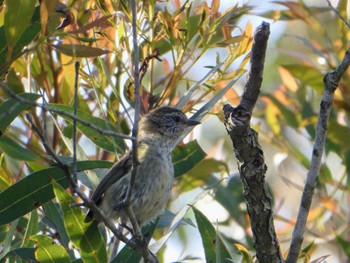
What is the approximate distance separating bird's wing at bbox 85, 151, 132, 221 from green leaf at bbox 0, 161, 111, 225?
14.5 inches

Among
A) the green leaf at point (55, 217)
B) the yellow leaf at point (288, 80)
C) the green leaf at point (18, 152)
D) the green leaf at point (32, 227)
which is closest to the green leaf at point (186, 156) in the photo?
the green leaf at point (55, 217)

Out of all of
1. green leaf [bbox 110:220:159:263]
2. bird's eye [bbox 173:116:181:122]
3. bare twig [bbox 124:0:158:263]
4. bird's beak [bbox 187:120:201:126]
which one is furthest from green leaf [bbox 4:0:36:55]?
bird's eye [bbox 173:116:181:122]

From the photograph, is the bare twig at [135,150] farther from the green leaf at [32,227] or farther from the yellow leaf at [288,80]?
the yellow leaf at [288,80]

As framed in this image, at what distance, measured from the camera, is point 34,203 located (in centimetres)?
420

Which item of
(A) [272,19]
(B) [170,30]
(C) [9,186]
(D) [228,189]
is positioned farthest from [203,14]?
(D) [228,189]

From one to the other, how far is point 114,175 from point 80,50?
835mm

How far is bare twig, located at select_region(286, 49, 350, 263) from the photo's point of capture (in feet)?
12.3

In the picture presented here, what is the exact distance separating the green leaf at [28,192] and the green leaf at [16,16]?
26.0 inches

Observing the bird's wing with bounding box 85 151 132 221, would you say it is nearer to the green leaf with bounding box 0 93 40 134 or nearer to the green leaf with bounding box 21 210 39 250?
the green leaf with bounding box 21 210 39 250

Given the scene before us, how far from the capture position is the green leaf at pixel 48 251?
13.3ft

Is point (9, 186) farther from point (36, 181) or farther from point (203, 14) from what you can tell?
point (203, 14)

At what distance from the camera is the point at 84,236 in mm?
4191

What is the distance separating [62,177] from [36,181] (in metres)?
0.13

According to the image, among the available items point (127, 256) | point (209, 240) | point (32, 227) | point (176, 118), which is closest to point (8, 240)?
point (32, 227)
